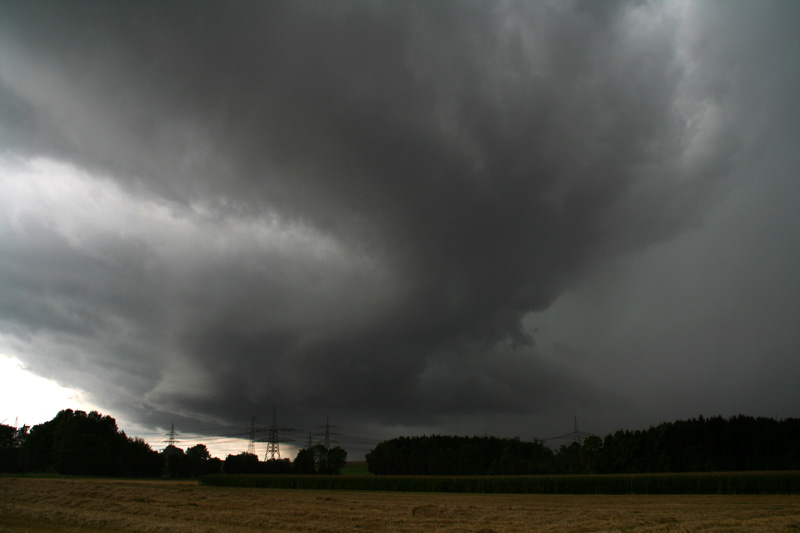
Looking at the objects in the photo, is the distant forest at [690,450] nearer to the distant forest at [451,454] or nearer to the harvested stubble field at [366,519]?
the distant forest at [451,454]

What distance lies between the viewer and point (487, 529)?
26.9 metres

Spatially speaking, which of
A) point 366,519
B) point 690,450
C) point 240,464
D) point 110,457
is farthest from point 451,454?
point 366,519

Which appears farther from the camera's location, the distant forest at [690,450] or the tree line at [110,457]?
the tree line at [110,457]

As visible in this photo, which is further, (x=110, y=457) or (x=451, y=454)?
(x=451, y=454)

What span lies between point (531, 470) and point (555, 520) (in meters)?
120

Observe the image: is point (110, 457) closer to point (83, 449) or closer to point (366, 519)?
point (83, 449)

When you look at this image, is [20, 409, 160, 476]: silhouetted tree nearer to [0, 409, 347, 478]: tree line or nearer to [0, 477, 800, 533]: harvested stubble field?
[0, 409, 347, 478]: tree line

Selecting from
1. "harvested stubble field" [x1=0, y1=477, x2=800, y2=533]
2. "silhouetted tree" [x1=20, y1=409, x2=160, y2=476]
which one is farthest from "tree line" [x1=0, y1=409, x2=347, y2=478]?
"harvested stubble field" [x1=0, y1=477, x2=800, y2=533]

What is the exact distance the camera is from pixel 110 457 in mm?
153375

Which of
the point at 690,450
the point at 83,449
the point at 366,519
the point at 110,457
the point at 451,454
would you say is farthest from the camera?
the point at 451,454

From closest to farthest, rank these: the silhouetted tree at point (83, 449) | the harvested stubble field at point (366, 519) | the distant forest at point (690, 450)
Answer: the harvested stubble field at point (366, 519) < the distant forest at point (690, 450) < the silhouetted tree at point (83, 449)

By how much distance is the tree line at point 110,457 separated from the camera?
473 feet

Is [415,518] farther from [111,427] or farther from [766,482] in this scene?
[111,427]

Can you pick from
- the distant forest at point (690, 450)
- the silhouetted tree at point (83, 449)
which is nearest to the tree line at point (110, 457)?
the silhouetted tree at point (83, 449)
